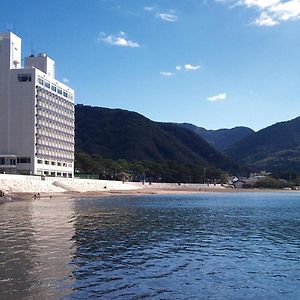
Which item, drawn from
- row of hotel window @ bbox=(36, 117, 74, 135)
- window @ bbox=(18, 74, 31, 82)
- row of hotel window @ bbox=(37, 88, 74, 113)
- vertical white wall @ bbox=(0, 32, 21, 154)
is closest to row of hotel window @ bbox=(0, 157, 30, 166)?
vertical white wall @ bbox=(0, 32, 21, 154)

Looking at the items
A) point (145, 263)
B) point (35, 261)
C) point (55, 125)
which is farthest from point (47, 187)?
point (145, 263)

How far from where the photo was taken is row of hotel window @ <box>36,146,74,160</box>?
6089 inches

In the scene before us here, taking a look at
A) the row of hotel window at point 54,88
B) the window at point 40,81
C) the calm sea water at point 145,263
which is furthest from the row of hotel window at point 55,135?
the calm sea water at point 145,263

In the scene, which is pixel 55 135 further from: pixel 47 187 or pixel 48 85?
pixel 47 187

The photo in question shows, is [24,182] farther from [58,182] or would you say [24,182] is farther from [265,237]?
[265,237]

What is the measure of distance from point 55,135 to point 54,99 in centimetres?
1324

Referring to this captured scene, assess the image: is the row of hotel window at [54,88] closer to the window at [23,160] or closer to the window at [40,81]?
the window at [40,81]

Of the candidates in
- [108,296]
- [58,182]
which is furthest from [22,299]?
[58,182]

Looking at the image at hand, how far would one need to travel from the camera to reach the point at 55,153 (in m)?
167

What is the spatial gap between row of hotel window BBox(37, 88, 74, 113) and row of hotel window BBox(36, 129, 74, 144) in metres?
10.1

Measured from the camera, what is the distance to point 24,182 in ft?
353

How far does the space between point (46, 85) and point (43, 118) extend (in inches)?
477

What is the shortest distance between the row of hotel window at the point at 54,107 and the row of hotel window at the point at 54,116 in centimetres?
112

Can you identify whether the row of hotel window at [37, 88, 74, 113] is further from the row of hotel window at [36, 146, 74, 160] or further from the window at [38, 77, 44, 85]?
the row of hotel window at [36, 146, 74, 160]
